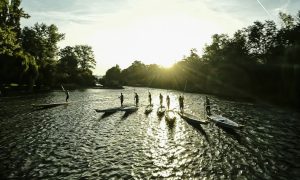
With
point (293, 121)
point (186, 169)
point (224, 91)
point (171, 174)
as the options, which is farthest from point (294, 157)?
point (224, 91)

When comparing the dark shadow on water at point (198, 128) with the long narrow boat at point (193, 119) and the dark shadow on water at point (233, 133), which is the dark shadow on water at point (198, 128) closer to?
the long narrow boat at point (193, 119)

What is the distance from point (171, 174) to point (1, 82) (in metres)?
89.6

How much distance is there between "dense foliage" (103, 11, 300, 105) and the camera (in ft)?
288

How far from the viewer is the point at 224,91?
11138 centimetres

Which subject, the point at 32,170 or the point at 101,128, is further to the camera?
the point at 101,128

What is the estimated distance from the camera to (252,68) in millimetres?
103312

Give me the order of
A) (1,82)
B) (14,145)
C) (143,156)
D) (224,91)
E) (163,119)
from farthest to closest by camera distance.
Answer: (224,91) < (1,82) < (163,119) < (14,145) < (143,156)

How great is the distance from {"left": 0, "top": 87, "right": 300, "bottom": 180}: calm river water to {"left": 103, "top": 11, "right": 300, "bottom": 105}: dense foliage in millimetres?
49422

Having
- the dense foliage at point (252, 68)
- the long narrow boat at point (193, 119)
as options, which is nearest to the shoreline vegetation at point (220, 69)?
the dense foliage at point (252, 68)

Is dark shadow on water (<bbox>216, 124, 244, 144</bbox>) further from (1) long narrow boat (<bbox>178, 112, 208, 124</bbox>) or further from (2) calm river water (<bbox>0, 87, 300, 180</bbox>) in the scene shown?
(1) long narrow boat (<bbox>178, 112, 208, 124</bbox>)

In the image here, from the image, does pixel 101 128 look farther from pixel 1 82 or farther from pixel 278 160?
pixel 1 82

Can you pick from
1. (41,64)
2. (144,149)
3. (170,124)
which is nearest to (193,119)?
(170,124)

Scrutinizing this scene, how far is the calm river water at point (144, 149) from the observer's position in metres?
21.2

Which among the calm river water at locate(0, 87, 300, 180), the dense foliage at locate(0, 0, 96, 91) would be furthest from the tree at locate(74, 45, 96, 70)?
the calm river water at locate(0, 87, 300, 180)
